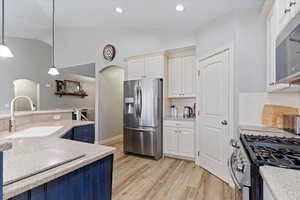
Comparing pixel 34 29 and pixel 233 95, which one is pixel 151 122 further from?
pixel 34 29

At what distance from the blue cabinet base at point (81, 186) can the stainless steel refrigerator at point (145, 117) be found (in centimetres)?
206

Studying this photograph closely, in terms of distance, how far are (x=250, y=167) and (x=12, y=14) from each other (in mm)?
5681

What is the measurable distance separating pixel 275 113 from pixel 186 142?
155cm

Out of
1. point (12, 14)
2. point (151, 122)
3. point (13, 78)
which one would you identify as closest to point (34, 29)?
point (12, 14)

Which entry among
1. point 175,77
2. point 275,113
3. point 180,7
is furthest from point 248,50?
point 175,77

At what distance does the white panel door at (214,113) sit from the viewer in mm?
2381

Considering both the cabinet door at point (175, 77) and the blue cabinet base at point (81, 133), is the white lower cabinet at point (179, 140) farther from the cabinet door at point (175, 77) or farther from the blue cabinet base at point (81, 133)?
the blue cabinet base at point (81, 133)

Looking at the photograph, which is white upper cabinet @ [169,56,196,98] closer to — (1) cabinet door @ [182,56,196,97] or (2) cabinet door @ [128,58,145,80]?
(1) cabinet door @ [182,56,196,97]

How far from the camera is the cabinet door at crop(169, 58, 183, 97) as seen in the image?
352 centimetres

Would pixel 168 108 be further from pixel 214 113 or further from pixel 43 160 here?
pixel 43 160

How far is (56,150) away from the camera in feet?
3.73

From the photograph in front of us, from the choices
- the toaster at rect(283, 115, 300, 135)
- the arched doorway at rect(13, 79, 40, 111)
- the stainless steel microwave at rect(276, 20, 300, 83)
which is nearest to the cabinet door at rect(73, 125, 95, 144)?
the stainless steel microwave at rect(276, 20, 300, 83)

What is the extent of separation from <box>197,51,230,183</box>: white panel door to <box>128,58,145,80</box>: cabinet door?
1259 millimetres

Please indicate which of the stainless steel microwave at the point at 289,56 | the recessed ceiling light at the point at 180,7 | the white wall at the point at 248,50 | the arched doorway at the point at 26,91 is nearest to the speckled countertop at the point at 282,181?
the stainless steel microwave at the point at 289,56
